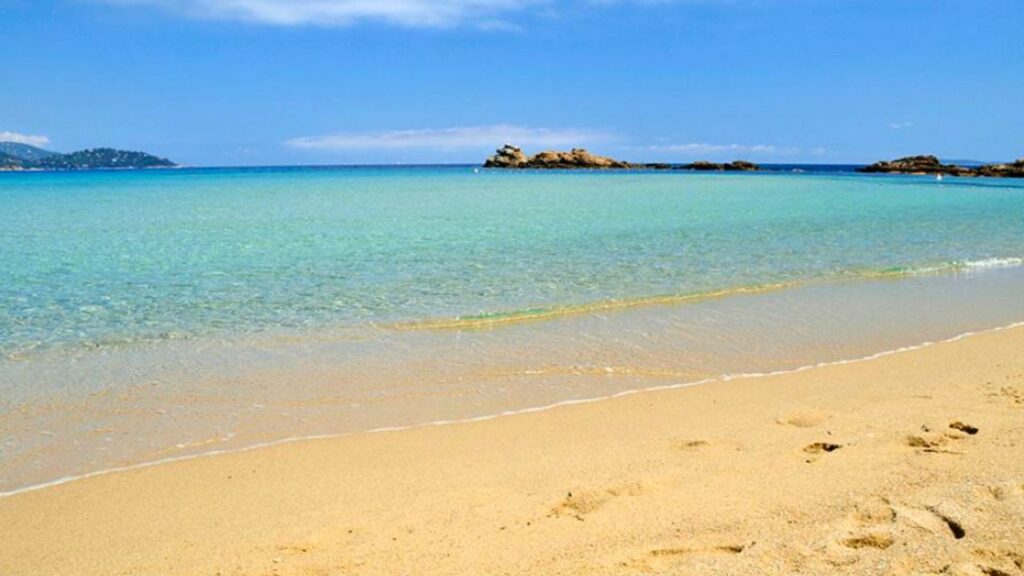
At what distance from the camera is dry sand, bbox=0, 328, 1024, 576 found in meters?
3.79

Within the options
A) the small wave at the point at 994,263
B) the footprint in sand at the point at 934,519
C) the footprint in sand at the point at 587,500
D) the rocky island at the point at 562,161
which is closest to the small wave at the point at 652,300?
the small wave at the point at 994,263

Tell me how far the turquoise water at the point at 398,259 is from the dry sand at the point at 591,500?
15.5 feet

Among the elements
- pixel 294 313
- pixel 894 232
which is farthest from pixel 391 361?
pixel 894 232

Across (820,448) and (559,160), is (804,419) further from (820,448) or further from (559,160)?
(559,160)

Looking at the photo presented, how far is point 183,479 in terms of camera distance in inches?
201

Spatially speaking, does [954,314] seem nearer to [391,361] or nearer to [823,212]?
[391,361]

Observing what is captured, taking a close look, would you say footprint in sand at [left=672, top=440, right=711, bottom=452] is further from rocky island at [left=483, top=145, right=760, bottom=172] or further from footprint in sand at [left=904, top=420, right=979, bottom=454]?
rocky island at [left=483, top=145, right=760, bottom=172]

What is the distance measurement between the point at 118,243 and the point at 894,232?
72.0 feet

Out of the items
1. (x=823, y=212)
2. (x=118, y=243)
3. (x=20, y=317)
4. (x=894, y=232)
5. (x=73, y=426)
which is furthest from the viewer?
(x=823, y=212)

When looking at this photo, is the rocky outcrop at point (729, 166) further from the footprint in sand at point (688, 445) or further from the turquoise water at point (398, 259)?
the footprint in sand at point (688, 445)

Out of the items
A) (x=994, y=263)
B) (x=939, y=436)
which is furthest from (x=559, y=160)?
(x=939, y=436)

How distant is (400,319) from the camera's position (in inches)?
400

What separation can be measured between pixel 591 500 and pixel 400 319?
6058mm

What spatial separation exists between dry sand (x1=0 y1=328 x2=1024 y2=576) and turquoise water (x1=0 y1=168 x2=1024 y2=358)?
186 inches
